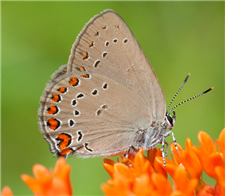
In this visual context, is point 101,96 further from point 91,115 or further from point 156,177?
point 156,177

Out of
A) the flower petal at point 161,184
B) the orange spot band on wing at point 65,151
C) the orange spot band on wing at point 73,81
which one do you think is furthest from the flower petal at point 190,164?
the orange spot band on wing at point 73,81

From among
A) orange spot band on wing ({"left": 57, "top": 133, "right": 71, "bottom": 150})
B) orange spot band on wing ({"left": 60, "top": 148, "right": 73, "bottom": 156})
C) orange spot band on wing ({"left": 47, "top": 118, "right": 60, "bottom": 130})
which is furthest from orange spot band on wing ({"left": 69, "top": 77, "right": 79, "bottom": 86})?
orange spot band on wing ({"left": 60, "top": 148, "right": 73, "bottom": 156})

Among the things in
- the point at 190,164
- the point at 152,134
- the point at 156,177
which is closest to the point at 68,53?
the point at 152,134

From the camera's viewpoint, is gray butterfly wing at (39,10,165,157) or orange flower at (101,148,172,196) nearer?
orange flower at (101,148,172,196)

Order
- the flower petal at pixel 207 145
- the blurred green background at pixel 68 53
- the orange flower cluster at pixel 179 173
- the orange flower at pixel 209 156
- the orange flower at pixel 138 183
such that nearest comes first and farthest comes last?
the orange flower at pixel 138 183
the orange flower cluster at pixel 179 173
the orange flower at pixel 209 156
the flower petal at pixel 207 145
the blurred green background at pixel 68 53

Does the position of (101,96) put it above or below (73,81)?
below

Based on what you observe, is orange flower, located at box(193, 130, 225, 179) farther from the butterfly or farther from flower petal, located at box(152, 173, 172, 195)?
the butterfly

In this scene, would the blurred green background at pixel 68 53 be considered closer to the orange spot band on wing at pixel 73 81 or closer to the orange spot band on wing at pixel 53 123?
the orange spot band on wing at pixel 53 123
